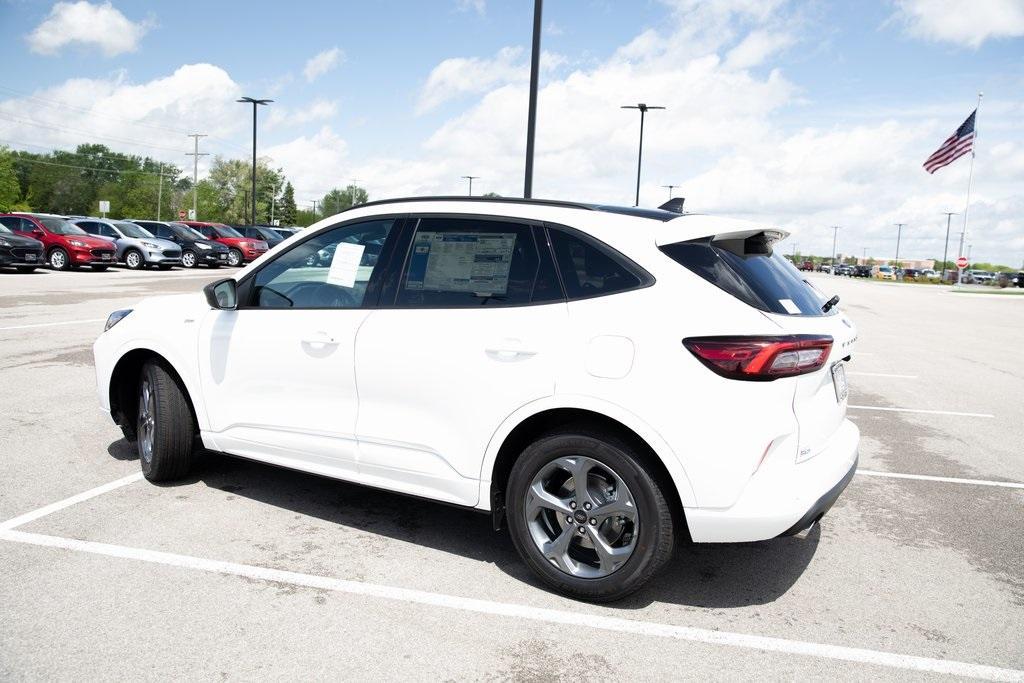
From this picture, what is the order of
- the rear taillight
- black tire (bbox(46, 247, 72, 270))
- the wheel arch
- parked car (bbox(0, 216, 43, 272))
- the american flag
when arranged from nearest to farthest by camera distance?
the rear taillight → the wheel arch → parked car (bbox(0, 216, 43, 272)) → black tire (bbox(46, 247, 72, 270)) → the american flag

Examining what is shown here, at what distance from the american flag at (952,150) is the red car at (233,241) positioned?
3035 centimetres

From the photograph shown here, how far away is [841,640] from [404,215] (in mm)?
2790

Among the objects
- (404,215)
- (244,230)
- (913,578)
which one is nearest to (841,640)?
(913,578)

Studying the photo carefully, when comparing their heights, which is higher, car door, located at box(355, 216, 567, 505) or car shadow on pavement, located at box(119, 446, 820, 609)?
car door, located at box(355, 216, 567, 505)

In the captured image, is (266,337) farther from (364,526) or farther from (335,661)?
(335,661)

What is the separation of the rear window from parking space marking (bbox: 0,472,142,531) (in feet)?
11.8

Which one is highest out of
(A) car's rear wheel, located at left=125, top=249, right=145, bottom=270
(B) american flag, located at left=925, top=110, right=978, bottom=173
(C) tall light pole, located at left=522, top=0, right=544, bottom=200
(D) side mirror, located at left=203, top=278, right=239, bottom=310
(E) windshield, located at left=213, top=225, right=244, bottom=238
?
(B) american flag, located at left=925, top=110, right=978, bottom=173

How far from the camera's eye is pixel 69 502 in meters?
4.48

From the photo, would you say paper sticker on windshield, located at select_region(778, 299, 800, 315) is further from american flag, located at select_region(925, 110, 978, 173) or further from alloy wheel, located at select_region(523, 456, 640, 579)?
american flag, located at select_region(925, 110, 978, 173)

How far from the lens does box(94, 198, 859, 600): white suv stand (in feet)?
10.3

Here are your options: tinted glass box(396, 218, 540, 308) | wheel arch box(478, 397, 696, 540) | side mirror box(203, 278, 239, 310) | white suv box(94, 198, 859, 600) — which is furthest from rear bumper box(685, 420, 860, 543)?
side mirror box(203, 278, 239, 310)

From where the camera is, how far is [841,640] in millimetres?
3205

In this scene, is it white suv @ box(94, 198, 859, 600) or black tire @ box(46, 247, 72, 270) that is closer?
white suv @ box(94, 198, 859, 600)

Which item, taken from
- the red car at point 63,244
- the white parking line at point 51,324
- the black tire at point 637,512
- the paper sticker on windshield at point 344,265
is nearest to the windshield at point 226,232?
the red car at point 63,244
